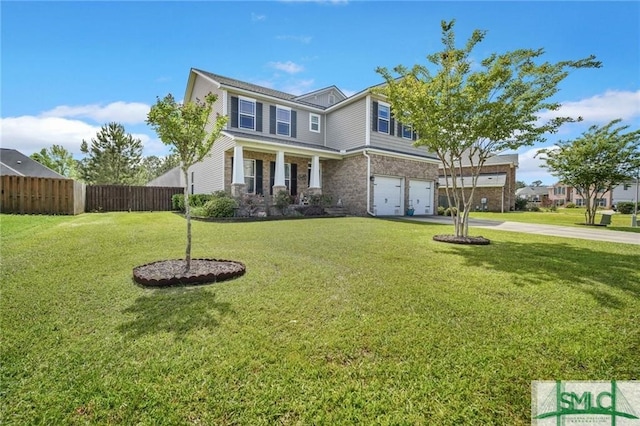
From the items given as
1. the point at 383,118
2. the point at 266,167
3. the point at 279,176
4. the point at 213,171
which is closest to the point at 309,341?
the point at 279,176

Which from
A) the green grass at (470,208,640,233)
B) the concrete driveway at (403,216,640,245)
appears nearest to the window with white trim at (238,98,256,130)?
the concrete driveway at (403,216,640,245)

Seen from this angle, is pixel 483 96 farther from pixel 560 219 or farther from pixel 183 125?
pixel 560 219

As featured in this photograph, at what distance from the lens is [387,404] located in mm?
2084

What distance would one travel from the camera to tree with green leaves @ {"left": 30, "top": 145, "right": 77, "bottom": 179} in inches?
1718

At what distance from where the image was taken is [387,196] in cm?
1809

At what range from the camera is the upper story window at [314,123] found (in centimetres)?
1988

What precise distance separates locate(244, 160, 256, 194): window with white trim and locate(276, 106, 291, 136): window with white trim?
9.04ft

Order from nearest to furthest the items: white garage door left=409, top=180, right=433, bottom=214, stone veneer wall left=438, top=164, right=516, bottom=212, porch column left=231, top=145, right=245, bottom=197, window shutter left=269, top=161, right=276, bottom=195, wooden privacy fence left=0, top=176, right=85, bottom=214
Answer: wooden privacy fence left=0, top=176, right=85, bottom=214 → porch column left=231, top=145, right=245, bottom=197 → window shutter left=269, top=161, right=276, bottom=195 → white garage door left=409, top=180, right=433, bottom=214 → stone veneer wall left=438, top=164, right=516, bottom=212

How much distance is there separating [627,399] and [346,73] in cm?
1374

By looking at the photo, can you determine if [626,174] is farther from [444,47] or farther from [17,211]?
[17,211]

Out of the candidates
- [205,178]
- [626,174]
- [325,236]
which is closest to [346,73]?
[325,236]

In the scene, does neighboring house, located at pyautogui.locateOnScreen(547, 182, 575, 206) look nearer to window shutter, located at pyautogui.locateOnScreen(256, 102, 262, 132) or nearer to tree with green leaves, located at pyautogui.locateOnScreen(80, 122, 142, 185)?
window shutter, located at pyautogui.locateOnScreen(256, 102, 262, 132)

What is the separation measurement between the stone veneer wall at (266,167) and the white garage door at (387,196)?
430 centimetres

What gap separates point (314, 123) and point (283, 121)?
2.63 m
